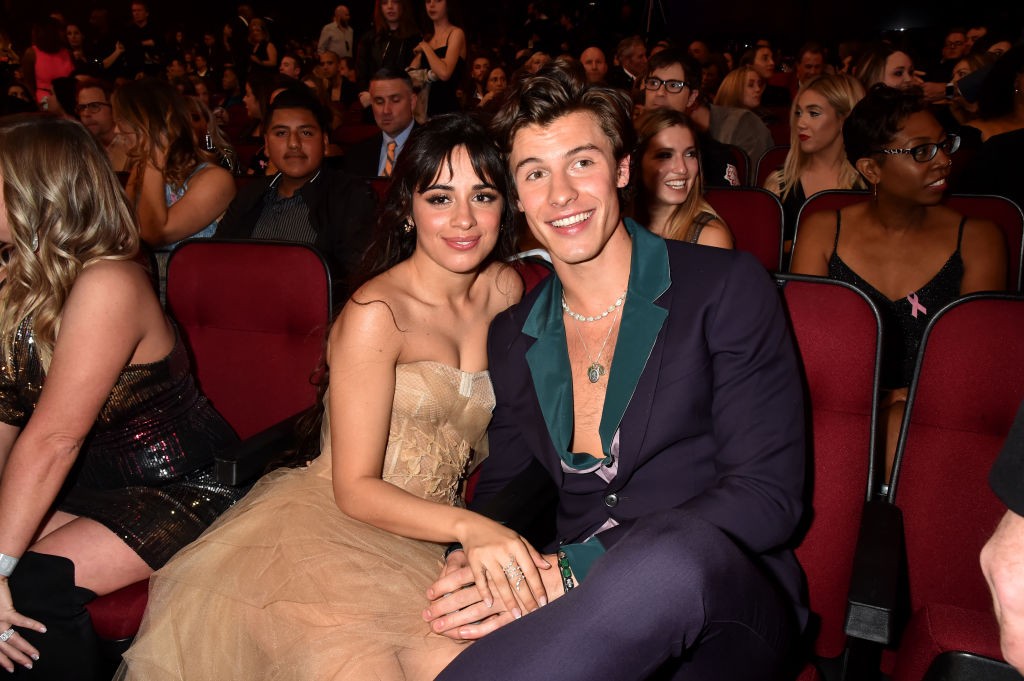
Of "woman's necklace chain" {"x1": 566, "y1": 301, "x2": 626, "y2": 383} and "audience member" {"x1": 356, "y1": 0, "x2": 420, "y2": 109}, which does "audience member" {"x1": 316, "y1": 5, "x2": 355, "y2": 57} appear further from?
"woman's necklace chain" {"x1": 566, "y1": 301, "x2": 626, "y2": 383}

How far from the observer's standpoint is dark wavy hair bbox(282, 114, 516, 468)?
62.8 inches

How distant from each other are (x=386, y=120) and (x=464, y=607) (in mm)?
3254

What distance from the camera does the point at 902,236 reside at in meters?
2.25

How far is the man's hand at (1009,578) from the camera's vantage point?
708 millimetres

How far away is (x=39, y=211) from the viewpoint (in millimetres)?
1569

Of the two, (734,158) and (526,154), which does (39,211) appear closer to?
(526,154)

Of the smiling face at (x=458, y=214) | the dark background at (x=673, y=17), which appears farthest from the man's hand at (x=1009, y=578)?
the dark background at (x=673, y=17)

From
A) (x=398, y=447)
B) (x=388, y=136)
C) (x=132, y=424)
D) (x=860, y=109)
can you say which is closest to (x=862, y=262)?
(x=860, y=109)

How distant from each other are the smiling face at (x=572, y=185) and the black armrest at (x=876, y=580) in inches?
27.0

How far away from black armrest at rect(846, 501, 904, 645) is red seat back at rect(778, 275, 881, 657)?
0.36ft

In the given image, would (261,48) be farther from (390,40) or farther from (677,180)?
(677,180)

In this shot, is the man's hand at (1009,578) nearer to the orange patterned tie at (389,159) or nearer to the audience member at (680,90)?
the audience member at (680,90)

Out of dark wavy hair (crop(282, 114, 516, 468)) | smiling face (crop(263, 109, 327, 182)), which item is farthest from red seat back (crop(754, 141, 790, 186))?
dark wavy hair (crop(282, 114, 516, 468))

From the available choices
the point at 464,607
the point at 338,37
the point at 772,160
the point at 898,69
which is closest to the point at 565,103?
the point at 464,607
